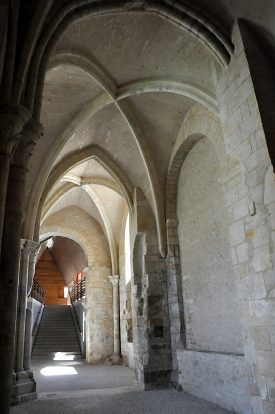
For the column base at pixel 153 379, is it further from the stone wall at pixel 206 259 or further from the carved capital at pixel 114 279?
the carved capital at pixel 114 279

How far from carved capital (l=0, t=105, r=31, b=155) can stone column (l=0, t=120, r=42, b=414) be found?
0.21 m

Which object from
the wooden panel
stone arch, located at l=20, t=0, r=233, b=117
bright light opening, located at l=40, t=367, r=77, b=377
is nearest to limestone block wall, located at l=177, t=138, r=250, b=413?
stone arch, located at l=20, t=0, r=233, b=117

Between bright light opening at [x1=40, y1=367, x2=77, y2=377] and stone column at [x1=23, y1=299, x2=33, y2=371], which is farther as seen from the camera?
bright light opening at [x1=40, y1=367, x2=77, y2=377]

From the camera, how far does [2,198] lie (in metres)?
3.04

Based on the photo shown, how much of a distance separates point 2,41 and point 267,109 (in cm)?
266

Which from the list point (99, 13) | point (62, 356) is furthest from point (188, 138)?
point (62, 356)

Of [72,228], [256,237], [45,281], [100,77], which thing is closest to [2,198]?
[256,237]

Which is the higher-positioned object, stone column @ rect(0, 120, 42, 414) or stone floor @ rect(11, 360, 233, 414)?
stone column @ rect(0, 120, 42, 414)

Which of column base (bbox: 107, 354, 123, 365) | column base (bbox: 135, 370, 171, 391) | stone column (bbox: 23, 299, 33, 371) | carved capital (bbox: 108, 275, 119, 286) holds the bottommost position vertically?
column base (bbox: 135, 370, 171, 391)

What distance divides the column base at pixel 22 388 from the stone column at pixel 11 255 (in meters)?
3.43

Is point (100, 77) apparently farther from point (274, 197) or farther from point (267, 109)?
point (274, 197)

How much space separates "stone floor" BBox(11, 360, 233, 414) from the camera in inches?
207

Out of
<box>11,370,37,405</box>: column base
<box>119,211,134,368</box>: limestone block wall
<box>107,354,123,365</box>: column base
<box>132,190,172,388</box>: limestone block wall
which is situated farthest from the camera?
<box>107,354,123,365</box>: column base

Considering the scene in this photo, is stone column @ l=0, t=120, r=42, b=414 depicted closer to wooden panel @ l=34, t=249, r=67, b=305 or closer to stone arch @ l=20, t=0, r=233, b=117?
stone arch @ l=20, t=0, r=233, b=117
